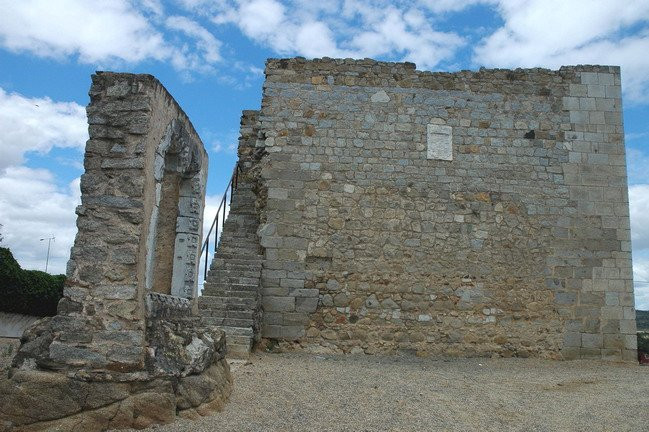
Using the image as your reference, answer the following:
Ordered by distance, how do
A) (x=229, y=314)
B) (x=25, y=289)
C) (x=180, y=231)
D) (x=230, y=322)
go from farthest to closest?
(x=25, y=289) → (x=229, y=314) → (x=230, y=322) → (x=180, y=231)

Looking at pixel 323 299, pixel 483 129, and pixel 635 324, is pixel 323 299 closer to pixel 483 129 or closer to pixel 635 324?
pixel 483 129

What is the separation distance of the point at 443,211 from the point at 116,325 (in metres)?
6.19

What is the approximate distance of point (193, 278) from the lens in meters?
6.02

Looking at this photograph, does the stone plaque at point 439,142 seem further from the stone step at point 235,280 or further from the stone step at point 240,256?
the stone step at point 235,280

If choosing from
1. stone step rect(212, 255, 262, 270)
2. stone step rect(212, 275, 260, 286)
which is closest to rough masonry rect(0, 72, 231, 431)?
stone step rect(212, 275, 260, 286)

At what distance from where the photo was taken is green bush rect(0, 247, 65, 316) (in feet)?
43.2

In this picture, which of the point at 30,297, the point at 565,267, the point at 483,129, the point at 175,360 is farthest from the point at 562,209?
the point at 30,297

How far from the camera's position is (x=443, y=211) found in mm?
9133

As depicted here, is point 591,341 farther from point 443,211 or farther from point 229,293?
point 229,293

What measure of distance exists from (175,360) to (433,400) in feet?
8.83

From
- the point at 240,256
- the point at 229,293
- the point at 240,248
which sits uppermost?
the point at 240,248

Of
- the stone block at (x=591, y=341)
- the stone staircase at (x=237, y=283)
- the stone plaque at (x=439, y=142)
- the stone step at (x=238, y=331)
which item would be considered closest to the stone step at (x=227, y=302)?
the stone staircase at (x=237, y=283)

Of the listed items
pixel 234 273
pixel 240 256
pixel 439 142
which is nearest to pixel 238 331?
pixel 234 273

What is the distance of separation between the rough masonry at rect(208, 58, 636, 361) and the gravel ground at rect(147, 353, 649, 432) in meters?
0.83
